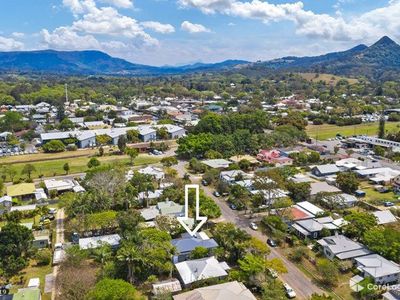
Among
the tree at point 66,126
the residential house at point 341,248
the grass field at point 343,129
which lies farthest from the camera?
the tree at point 66,126

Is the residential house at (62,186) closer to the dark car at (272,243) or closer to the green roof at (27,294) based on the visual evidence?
the green roof at (27,294)

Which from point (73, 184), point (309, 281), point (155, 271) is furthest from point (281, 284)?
point (73, 184)

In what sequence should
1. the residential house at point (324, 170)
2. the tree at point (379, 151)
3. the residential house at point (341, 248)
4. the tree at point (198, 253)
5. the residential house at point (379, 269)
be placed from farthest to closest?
the tree at point (379, 151)
the residential house at point (324, 170)
the residential house at point (341, 248)
the tree at point (198, 253)
the residential house at point (379, 269)

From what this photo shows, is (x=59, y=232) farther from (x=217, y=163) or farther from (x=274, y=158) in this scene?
(x=274, y=158)

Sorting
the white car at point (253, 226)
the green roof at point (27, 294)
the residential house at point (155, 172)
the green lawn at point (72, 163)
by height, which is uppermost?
the residential house at point (155, 172)

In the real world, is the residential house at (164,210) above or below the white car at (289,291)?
A: above

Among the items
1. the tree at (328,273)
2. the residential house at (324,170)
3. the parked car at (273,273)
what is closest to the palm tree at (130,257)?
the parked car at (273,273)

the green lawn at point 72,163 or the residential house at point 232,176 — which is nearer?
the residential house at point 232,176
